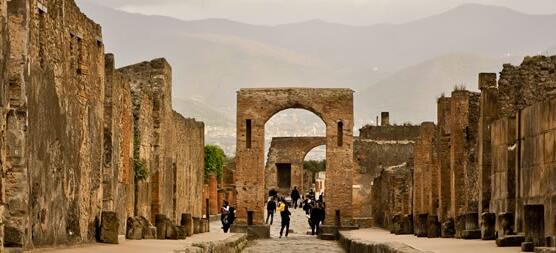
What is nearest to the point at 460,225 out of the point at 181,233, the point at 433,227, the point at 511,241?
the point at 433,227

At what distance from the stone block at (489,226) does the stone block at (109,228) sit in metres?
5.70

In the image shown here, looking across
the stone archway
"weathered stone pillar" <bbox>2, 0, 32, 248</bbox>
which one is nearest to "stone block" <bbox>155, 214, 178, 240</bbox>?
"weathered stone pillar" <bbox>2, 0, 32, 248</bbox>

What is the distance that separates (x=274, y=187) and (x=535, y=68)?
4790cm

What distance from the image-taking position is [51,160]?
16.9 metres

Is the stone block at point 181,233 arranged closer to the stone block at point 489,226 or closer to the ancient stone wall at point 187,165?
the ancient stone wall at point 187,165

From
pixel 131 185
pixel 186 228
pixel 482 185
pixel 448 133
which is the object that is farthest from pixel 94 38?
pixel 448 133

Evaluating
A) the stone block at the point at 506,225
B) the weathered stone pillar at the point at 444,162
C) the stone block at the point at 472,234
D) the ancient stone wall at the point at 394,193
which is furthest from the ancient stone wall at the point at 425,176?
the stone block at the point at 506,225

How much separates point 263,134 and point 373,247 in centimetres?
2098

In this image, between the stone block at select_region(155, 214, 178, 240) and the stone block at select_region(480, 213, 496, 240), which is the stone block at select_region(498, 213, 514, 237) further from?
the stone block at select_region(155, 214, 178, 240)

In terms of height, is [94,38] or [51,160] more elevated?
[94,38]

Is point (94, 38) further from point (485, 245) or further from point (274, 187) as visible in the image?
point (274, 187)

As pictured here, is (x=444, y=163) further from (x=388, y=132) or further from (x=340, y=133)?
(x=388, y=132)

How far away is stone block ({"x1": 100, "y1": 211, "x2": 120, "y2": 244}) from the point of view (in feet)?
65.1

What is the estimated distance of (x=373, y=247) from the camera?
22.0m
